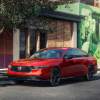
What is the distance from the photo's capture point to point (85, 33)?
37219 mm

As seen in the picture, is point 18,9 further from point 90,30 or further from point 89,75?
point 90,30

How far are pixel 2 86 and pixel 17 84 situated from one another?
1.06 meters

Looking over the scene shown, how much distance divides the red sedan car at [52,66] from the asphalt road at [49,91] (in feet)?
1.43

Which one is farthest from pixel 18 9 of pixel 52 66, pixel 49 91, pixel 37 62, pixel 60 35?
pixel 60 35

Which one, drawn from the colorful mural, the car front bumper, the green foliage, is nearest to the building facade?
the colorful mural

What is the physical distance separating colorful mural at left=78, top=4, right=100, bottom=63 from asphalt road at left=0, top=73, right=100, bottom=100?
17201 mm

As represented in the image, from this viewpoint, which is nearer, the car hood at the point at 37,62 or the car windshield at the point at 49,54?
the car hood at the point at 37,62

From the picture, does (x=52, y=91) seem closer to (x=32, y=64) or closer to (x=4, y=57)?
(x=32, y=64)

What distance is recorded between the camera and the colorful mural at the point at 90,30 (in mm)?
36688

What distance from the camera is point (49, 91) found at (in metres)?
16.5

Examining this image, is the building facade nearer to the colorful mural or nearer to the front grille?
the colorful mural

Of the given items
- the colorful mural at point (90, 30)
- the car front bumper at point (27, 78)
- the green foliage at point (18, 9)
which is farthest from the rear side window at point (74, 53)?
the colorful mural at point (90, 30)

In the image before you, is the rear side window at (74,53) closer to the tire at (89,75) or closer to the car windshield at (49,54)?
the car windshield at (49,54)

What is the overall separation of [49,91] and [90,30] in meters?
22.0
